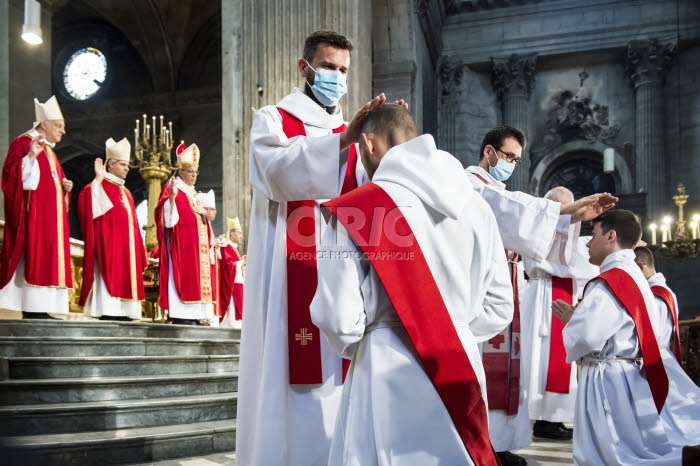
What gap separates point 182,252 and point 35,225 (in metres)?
1.90

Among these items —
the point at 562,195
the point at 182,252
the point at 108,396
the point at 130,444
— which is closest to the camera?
the point at 130,444

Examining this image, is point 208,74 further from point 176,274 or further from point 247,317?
point 247,317

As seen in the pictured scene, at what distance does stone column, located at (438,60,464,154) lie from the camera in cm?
1902

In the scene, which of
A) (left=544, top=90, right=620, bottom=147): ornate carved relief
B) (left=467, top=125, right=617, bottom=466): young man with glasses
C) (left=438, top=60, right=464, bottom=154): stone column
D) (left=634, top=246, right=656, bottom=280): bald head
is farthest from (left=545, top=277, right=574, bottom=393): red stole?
(left=544, top=90, right=620, bottom=147): ornate carved relief

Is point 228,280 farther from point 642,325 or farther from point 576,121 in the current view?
point 576,121

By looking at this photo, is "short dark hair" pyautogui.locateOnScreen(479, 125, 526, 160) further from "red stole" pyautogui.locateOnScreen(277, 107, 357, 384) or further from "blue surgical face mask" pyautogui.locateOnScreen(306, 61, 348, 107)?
"red stole" pyautogui.locateOnScreen(277, 107, 357, 384)

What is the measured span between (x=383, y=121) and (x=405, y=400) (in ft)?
2.88

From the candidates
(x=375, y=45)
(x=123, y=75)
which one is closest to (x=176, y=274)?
(x=375, y=45)

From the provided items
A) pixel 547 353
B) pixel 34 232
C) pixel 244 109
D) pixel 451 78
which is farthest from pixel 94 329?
pixel 451 78

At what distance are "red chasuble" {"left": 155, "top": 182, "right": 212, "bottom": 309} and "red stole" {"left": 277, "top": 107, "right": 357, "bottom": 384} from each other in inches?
223

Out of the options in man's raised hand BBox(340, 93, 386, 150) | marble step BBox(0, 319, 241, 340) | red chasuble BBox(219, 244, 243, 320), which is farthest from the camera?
red chasuble BBox(219, 244, 243, 320)

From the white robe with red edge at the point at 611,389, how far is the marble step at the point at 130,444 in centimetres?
241

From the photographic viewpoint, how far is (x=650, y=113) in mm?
17688

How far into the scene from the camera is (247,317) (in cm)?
280
